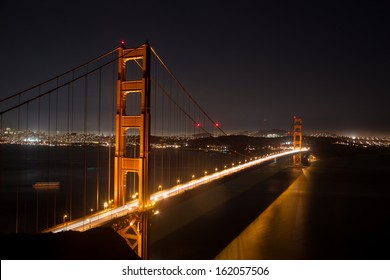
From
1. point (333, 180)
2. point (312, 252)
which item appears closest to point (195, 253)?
point (312, 252)

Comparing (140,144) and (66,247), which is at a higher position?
(140,144)

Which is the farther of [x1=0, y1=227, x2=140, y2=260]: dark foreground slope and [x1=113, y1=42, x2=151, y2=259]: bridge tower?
[x1=113, y1=42, x2=151, y2=259]: bridge tower

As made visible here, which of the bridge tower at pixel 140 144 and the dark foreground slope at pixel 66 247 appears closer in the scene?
the dark foreground slope at pixel 66 247

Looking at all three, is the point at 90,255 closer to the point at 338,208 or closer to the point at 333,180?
the point at 338,208

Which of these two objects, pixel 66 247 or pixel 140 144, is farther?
pixel 140 144
